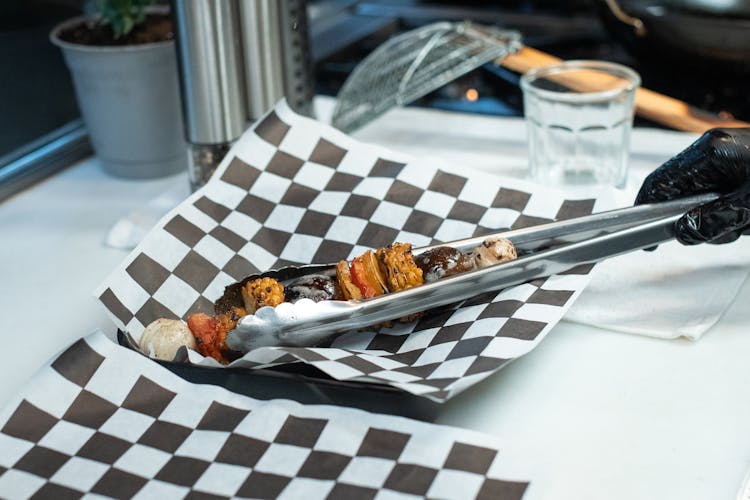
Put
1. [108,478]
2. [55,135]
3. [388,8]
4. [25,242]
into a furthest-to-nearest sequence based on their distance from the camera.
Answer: [388,8] → [55,135] → [25,242] → [108,478]

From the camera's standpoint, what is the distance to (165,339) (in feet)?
2.86

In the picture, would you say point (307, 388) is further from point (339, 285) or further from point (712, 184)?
point (712, 184)

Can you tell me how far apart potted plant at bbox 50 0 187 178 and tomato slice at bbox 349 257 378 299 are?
0.54 metres

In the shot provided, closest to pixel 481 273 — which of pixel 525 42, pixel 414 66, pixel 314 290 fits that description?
pixel 314 290

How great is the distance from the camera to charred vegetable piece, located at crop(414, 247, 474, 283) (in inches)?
36.2

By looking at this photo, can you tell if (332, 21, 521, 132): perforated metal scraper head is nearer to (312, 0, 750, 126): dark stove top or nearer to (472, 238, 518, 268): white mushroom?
(312, 0, 750, 126): dark stove top

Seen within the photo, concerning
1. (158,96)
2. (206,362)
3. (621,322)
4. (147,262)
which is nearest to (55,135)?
(158,96)

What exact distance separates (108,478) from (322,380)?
19cm

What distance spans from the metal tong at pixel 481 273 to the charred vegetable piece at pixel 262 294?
37 mm

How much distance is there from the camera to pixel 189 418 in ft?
2.58

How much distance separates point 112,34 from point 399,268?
71 centimetres

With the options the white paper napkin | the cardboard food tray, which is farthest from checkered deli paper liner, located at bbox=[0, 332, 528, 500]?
the white paper napkin

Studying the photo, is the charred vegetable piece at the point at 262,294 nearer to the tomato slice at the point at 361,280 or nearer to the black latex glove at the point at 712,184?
the tomato slice at the point at 361,280

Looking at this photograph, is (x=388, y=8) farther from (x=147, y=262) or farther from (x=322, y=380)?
(x=322, y=380)
